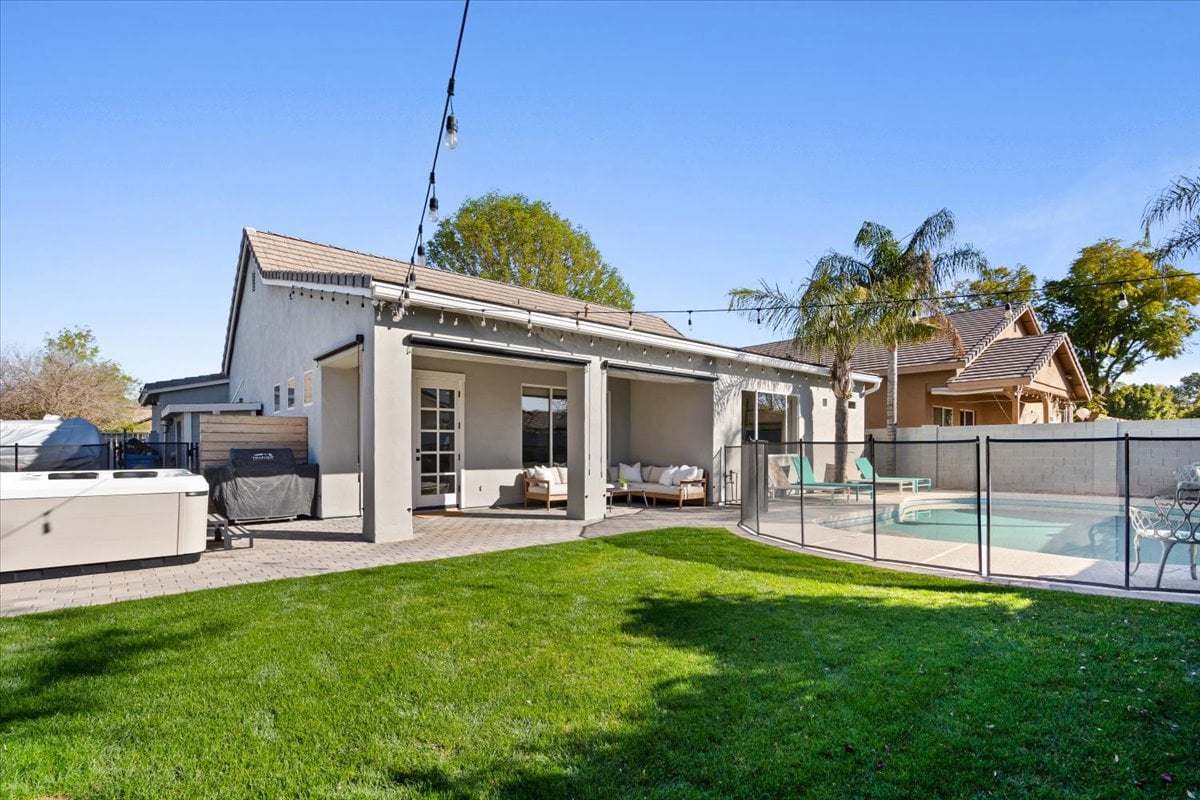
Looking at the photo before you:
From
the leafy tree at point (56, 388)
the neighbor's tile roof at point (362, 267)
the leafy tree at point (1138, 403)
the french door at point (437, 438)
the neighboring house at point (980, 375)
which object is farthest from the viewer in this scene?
A: the leafy tree at point (1138, 403)

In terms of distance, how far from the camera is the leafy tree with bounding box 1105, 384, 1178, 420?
30.2 metres

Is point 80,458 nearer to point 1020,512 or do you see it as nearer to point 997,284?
point 1020,512

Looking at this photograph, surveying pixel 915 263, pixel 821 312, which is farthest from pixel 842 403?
pixel 915 263

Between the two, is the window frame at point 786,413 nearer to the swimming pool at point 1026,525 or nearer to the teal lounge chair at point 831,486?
the teal lounge chair at point 831,486

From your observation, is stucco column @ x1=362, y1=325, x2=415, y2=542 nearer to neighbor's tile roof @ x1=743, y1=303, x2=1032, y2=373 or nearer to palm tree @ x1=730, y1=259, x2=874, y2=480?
palm tree @ x1=730, y1=259, x2=874, y2=480

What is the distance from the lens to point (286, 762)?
2.86 meters

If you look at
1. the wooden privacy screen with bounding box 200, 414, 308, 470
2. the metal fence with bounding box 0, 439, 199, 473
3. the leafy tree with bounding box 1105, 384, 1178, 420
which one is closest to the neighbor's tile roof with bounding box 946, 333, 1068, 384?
the leafy tree with bounding box 1105, 384, 1178, 420

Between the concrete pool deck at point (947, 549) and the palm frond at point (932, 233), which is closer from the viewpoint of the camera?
the concrete pool deck at point (947, 549)

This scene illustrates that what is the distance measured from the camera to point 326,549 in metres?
7.90

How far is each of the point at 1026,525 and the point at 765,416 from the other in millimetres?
6547

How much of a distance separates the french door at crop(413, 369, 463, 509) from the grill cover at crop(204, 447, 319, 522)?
1915mm

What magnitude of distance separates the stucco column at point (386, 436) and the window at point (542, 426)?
4.71m

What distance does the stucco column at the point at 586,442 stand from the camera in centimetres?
1038

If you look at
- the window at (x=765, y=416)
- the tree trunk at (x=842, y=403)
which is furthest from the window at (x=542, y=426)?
the tree trunk at (x=842, y=403)
